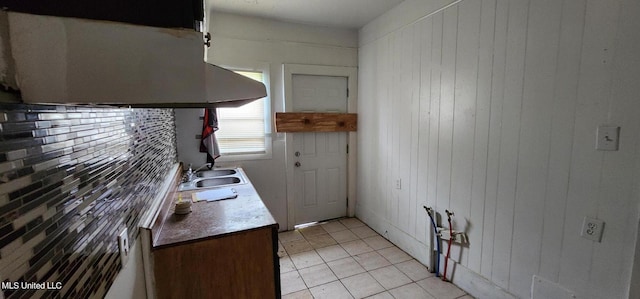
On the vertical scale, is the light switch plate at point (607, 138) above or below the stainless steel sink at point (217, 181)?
above

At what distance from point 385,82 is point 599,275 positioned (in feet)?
7.63

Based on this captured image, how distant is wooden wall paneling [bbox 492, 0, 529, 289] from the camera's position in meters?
1.75

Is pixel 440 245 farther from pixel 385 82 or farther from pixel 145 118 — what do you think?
pixel 145 118

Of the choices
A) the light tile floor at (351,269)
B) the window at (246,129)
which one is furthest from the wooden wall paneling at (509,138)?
the window at (246,129)

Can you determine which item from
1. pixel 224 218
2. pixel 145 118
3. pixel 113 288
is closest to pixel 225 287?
pixel 224 218

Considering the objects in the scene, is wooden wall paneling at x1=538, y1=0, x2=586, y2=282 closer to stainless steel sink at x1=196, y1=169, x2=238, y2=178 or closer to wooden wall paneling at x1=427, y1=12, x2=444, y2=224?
wooden wall paneling at x1=427, y1=12, x2=444, y2=224

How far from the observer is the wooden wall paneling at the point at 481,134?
1.94 metres

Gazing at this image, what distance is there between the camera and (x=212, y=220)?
157cm

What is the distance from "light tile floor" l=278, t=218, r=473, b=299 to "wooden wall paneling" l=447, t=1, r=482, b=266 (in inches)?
16.1

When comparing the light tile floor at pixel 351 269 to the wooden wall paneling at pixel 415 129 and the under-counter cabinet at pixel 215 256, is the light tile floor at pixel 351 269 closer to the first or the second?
the wooden wall paneling at pixel 415 129

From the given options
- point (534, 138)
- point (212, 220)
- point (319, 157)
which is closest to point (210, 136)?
point (319, 157)

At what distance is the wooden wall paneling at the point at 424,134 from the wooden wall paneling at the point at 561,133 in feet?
3.09

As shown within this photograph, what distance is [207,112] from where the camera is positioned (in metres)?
2.93

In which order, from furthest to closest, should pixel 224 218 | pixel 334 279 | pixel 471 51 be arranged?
pixel 334 279
pixel 471 51
pixel 224 218
